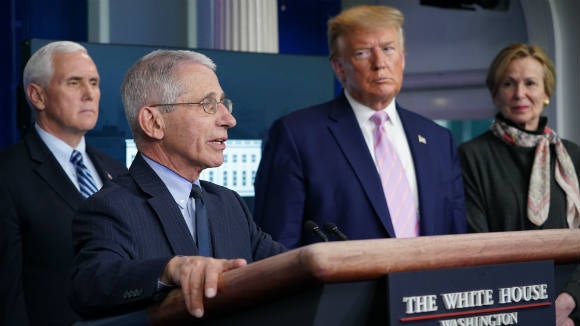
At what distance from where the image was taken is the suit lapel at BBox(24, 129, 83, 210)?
302 centimetres

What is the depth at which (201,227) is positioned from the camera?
181cm

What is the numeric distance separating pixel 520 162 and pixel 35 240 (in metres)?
1.74

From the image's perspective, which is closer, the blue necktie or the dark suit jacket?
the blue necktie

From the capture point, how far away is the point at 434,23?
22.8 ft

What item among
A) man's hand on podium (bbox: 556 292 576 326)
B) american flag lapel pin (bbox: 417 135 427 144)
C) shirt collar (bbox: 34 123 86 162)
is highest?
american flag lapel pin (bbox: 417 135 427 144)

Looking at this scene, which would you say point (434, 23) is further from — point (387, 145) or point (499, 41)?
point (387, 145)

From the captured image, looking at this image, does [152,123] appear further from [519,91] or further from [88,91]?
[519,91]

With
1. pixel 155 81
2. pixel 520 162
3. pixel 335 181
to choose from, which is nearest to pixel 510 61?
pixel 520 162

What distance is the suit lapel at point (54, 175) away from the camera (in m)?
3.02

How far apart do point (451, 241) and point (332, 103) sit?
182 centimetres

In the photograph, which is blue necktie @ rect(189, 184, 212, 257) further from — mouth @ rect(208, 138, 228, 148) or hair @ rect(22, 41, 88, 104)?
hair @ rect(22, 41, 88, 104)

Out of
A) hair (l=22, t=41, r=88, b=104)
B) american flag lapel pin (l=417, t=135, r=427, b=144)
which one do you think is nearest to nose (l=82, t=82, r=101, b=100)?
hair (l=22, t=41, r=88, b=104)

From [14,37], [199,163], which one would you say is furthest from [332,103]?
[14,37]

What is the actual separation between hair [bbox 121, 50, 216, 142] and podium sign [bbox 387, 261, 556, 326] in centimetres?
84
